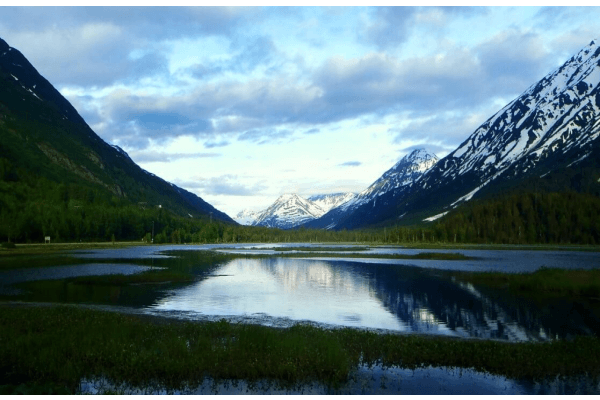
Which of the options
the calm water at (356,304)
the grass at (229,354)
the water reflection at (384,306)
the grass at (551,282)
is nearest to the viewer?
the grass at (229,354)

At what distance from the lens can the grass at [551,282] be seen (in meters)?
59.8

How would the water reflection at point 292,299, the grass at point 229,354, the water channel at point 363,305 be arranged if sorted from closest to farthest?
the grass at point 229,354 → the water channel at point 363,305 → the water reflection at point 292,299

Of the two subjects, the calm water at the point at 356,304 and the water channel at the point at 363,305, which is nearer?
the water channel at the point at 363,305

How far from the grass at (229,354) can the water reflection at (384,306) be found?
7782 mm

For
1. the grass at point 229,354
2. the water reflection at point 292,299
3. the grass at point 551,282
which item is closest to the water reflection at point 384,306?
the water reflection at point 292,299

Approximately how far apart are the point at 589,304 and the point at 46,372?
50447mm

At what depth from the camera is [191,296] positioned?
56.2 meters

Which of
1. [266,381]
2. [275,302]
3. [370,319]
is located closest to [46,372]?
[266,381]

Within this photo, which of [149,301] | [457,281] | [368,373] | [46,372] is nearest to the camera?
[46,372]

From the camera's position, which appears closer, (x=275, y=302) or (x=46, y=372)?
(x=46, y=372)

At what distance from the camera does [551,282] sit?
210 feet

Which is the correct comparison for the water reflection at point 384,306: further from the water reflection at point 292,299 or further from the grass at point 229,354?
the grass at point 229,354

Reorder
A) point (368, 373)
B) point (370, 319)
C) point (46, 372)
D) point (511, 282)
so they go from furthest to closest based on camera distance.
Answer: point (511, 282), point (370, 319), point (368, 373), point (46, 372)

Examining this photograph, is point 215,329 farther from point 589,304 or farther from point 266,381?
point 589,304
